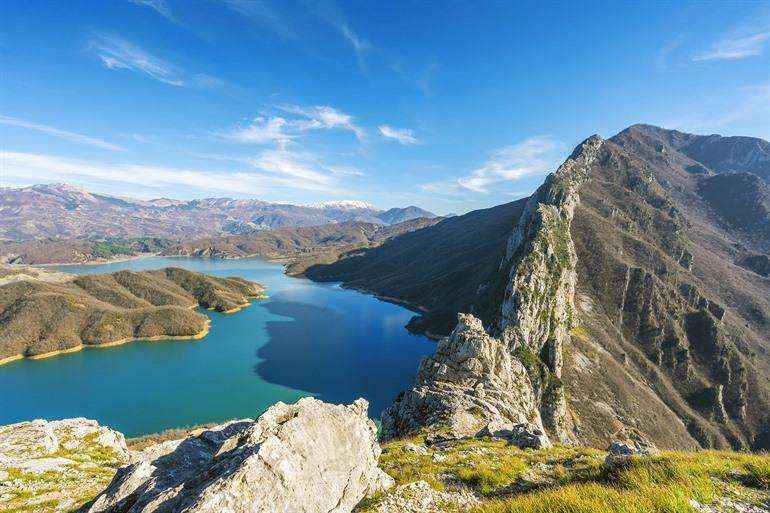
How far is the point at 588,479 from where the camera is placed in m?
12.0

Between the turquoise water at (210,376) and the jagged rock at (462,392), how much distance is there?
47.2 meters

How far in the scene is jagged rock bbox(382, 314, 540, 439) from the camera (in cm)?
3131

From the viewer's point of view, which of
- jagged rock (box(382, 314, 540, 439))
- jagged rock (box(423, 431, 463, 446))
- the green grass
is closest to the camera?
the green grass

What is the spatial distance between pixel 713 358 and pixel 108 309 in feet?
874

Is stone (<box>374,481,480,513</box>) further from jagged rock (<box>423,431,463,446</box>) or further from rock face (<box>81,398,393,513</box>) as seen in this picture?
jagged rock (<box>423,431,463,446</box>)

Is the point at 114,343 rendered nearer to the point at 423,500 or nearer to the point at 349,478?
the point at 349,478

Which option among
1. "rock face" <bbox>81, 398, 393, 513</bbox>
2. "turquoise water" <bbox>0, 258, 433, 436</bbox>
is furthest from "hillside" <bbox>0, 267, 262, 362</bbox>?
"rock face" <bbox>81, 398, 393, 513</bbox>

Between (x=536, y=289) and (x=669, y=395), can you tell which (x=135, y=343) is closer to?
(x=536, y=289)

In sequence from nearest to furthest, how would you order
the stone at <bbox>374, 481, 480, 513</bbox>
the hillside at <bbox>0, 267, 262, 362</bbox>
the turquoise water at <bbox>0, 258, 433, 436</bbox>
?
the stone at <bbox>374, 481, 480, 513</bbox> < the turquoise water at <bbox>0, 258, 433, 436</bbox> < the hillside at <bbox>0, 267, 262, 362</bbox>

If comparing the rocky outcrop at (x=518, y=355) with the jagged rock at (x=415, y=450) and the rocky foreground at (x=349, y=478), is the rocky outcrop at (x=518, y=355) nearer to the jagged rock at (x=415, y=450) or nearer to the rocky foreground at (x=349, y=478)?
the jagged rock at (x=415, y=450)

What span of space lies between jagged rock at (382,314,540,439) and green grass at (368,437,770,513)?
10.6 meters

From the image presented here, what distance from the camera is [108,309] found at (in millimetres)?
165000

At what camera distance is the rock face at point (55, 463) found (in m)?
16.2

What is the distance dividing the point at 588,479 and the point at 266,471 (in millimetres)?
11214
